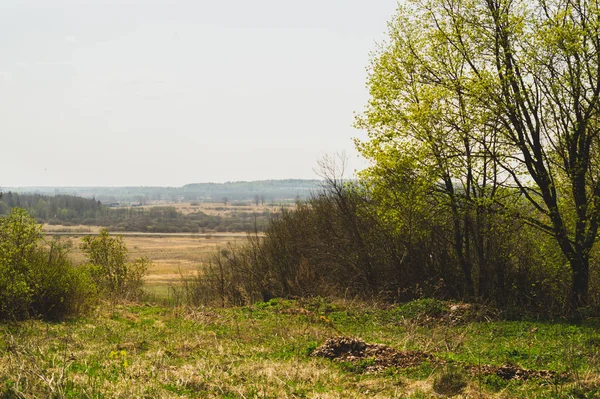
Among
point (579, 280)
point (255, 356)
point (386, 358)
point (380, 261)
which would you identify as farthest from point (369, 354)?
point (380, 261)

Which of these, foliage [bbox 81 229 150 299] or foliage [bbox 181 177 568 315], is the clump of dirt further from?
foliage [bbox 81 229 150 299]

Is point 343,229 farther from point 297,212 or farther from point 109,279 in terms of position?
point 109,279

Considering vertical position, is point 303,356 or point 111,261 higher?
point 303,356

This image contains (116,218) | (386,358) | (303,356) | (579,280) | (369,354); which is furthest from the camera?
(116,218)

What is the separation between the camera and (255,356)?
9523 millimetres

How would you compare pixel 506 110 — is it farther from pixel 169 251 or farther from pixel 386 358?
pixel 169 251

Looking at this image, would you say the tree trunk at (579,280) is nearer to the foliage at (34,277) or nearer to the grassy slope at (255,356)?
the grassy slope at (255,356)

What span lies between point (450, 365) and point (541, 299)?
32.9 ft

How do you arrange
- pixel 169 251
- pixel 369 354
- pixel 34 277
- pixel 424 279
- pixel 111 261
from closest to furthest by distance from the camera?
pixel 369 354
pixel 34 277
pixel 424 279
pixel 111 261
pixel 169 251

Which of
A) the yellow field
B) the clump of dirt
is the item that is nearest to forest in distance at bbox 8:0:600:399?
the clump of dirt

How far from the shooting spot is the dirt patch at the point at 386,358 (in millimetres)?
7590

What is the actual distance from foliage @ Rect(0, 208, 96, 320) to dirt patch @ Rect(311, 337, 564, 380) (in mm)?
7520

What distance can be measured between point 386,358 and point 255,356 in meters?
2.45

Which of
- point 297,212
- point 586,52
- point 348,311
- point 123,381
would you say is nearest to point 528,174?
point 586,52
